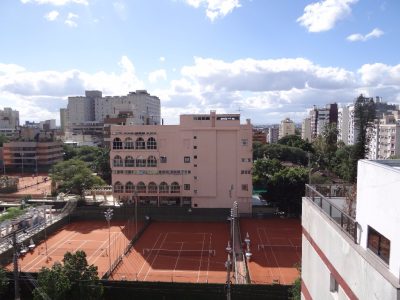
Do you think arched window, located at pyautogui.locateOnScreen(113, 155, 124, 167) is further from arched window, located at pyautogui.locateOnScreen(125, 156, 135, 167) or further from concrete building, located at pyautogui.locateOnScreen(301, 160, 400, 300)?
concrete building, located at pyautogui.locateOnScreen(301, 160, 400, 300)

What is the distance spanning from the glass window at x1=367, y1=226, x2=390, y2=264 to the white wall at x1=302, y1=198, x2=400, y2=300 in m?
0.16

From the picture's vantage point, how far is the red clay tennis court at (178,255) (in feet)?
78.9

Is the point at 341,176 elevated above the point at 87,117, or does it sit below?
below

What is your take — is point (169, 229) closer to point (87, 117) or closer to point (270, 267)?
point (270, 267)

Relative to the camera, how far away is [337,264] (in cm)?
708

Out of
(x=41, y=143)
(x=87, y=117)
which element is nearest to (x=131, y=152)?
(x=41, y=143)

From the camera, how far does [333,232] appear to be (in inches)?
290

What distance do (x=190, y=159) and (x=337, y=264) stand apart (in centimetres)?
3184

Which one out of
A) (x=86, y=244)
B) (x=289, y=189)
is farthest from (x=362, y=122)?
(x=86, y=244)

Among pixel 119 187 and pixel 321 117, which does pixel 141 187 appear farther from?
pixel 321 117

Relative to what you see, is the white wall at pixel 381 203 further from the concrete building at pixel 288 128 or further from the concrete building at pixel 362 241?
the concrete building at pixel 288 128

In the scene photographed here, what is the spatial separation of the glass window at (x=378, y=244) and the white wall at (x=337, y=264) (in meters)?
0.16

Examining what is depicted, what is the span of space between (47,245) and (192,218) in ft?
47.2

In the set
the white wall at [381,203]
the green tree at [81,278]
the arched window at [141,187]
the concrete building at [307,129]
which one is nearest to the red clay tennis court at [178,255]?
the arched window at [141,187]
